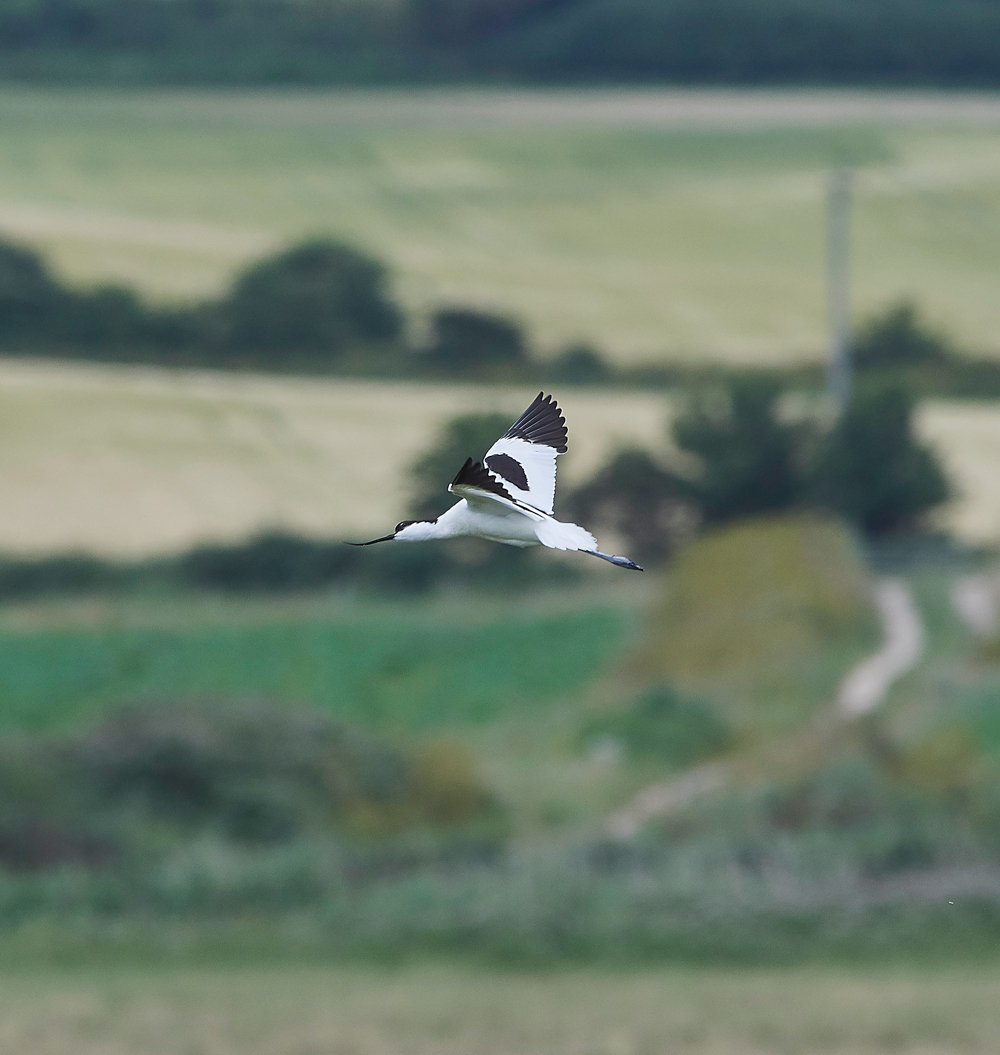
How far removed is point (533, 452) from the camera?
6.62m

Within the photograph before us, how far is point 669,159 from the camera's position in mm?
85062

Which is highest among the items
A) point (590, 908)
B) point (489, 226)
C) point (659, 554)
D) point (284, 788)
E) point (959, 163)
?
point (959, 163)

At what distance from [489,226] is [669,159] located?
34.0 feet

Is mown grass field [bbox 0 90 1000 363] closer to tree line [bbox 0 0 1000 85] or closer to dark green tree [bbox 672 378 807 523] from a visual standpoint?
tree line [bbox 0 0 1000 85]

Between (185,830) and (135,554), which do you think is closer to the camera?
(185,830)

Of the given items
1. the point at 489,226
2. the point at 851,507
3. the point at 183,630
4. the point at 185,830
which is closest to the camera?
the point at 185,830

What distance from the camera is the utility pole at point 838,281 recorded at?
7112 centimetres

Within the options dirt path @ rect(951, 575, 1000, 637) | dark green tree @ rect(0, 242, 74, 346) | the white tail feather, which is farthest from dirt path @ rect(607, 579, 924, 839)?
dark green tree @ rect(0, 242, 74, 346)

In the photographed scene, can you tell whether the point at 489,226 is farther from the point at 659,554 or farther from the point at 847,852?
the point at 847,852

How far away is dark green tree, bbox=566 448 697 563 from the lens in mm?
64250

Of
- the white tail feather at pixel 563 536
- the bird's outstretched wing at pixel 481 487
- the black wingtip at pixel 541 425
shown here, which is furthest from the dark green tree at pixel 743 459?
the bird's outstretched wing at pixel 481 487

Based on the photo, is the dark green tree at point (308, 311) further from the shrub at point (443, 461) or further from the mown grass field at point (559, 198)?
the shrub at point (443, 461)

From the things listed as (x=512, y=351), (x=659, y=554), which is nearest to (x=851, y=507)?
(x=659, y=554)

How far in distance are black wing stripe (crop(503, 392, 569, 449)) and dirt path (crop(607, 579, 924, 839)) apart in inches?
1301
